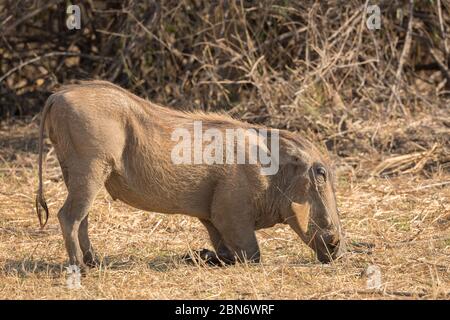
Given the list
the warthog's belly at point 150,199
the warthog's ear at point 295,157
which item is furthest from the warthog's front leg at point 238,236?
the warthog's ear at point 295,157

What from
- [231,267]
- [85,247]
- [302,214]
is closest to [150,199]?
[85,247]

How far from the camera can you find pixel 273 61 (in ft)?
28.3

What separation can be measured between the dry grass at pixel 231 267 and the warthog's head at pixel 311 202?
0.36 feet

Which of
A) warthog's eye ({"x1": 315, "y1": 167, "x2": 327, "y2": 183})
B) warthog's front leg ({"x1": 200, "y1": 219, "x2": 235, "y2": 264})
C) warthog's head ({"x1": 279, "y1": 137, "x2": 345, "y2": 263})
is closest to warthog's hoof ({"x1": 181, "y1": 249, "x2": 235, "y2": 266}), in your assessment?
warthog's front leg ({"x1": 200, "y1": 219, "x2": 235, "y2": 264})

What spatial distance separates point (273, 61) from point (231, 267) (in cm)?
380

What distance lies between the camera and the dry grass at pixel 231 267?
181 inches

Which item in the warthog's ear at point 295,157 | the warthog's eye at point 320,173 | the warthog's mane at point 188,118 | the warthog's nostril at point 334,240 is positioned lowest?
the warthog's nostril at point 334,240

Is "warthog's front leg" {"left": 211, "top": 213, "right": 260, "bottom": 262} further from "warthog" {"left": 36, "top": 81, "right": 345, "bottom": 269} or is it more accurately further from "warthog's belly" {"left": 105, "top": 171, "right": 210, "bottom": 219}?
"warthog's belly" {"left": 105, "top": 171, "right": 210, "bottom": 219}

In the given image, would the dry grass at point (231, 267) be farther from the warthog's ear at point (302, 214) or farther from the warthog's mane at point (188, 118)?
the warthog's mane at point (188, 118)

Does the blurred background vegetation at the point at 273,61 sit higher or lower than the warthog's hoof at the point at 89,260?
higher

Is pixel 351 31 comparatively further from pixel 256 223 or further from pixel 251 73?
pixel 256 223

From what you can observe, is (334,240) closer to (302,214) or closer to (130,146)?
(302,214)

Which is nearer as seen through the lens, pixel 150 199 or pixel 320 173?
pixel 150 199
